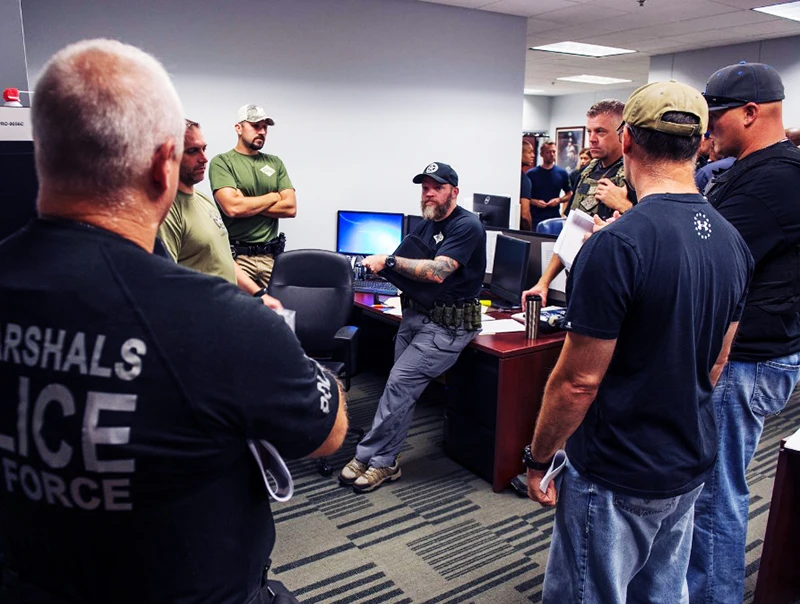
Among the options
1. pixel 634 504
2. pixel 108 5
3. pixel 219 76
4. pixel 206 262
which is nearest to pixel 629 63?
pixel 219 76

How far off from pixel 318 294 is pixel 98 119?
2635 mm

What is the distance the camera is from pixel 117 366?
72 cm

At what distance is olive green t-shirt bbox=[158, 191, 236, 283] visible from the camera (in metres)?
2.16

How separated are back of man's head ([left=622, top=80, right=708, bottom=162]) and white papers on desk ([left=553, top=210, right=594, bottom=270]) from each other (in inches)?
43.4

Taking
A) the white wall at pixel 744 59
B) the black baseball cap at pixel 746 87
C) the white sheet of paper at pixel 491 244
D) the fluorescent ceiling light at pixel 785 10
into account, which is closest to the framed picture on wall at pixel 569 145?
the white wall at pixel 744 59

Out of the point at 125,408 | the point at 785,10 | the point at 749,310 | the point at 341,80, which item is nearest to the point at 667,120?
the point at 749,310

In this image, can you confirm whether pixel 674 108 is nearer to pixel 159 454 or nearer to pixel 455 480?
pixel 159 454

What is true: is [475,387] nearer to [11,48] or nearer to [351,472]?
[351,472]

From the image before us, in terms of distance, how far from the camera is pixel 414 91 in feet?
16.8

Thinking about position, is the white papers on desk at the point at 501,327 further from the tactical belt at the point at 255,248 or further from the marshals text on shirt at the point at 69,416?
the marshals text on shirt at the point at 69,416

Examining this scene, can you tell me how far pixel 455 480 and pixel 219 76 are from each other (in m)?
3.10

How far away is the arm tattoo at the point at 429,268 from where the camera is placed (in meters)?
2.82

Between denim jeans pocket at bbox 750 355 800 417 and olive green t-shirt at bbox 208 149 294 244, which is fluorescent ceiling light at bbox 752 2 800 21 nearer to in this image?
olive green t-shirt at bbox 208 149 294 244

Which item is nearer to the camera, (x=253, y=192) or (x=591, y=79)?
(x=253, y=192)
